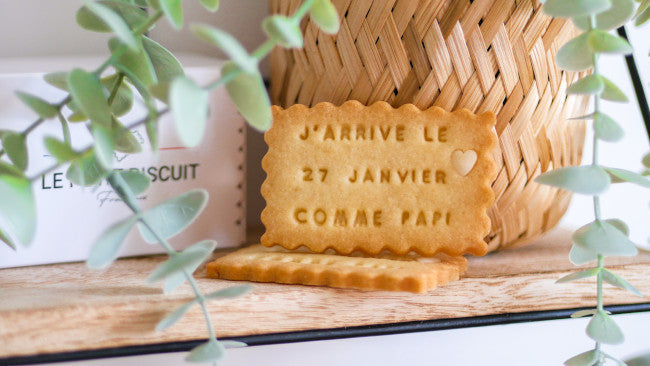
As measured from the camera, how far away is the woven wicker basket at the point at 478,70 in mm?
Answer: 617

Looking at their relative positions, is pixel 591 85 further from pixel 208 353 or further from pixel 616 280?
pixel 208 353

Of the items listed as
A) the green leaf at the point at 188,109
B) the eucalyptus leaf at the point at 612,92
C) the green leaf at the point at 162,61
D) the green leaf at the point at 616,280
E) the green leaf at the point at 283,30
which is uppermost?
the green leaf at the point at 162,61

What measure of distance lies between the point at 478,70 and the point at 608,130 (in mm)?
170

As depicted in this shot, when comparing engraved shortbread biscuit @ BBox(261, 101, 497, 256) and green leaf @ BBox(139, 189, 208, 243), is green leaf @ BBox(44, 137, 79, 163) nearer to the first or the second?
green leaf @ BBox(139, 189, 208, 243)

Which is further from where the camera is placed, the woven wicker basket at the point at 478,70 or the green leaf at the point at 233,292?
the woven wicker basket at the point at 478,70

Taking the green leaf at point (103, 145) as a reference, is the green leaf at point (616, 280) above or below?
below

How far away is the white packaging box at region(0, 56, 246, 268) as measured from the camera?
0.63 metres

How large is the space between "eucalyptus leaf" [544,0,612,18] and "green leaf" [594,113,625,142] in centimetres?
8

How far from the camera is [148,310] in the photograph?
525mm

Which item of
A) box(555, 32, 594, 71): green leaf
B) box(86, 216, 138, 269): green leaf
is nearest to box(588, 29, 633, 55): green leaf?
box(555, 32, 594, 71): green leaf

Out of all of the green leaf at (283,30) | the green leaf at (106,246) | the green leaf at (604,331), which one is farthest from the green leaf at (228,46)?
the green leaf at (604,331)

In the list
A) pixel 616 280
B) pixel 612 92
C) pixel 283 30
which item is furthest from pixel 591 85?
pixel 283 30

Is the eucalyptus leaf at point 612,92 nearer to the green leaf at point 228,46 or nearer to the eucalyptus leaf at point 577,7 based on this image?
the eucalyptus leaf at point 577,7

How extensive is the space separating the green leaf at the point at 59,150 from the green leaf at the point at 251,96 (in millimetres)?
108
